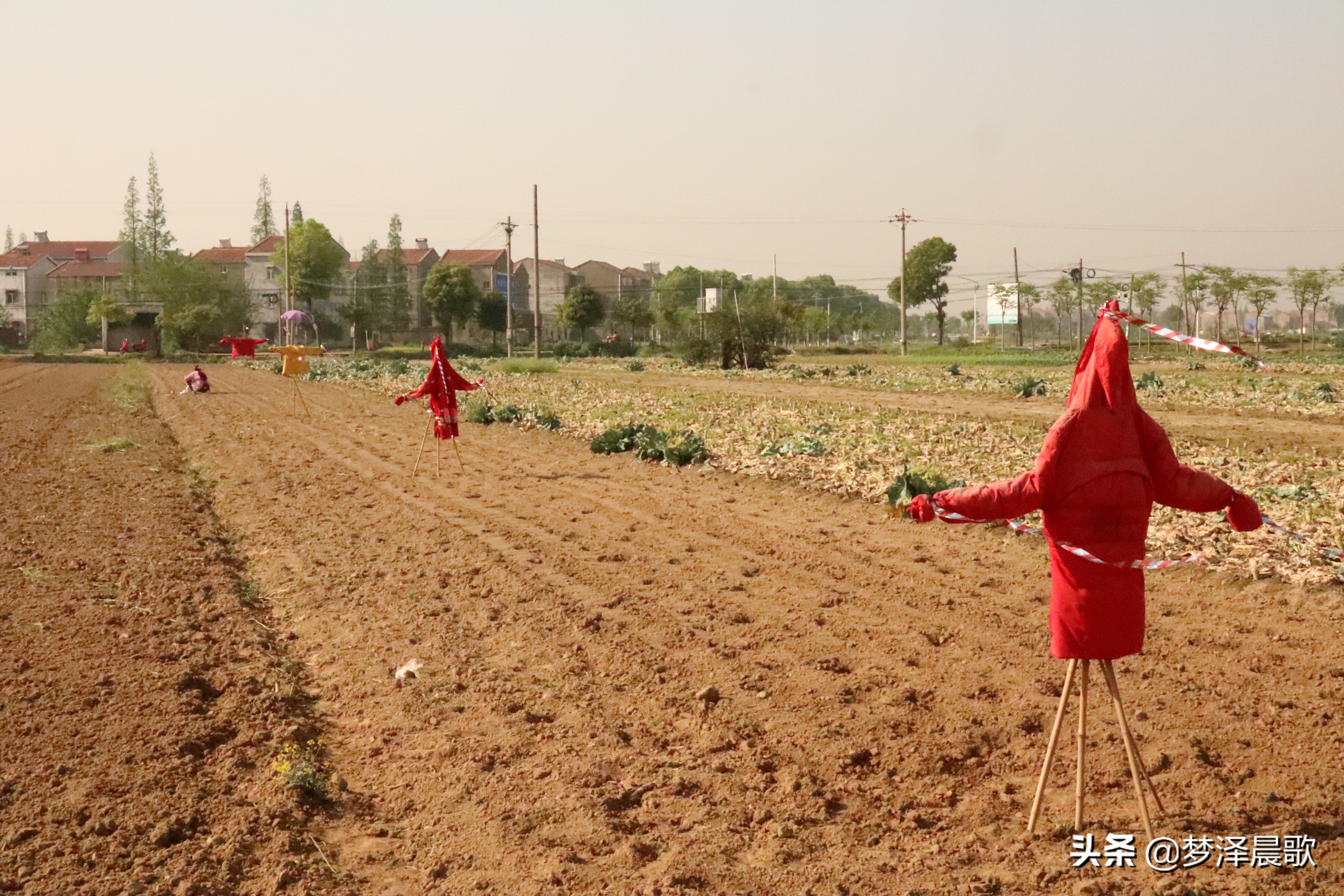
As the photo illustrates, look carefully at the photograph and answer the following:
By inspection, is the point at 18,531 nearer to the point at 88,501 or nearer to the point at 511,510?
the point at 88,501

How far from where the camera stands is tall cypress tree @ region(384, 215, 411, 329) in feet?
311

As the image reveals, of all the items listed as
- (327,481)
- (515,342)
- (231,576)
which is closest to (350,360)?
(515,342)

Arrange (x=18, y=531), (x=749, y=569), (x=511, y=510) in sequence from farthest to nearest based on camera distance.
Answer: (x=511, y=510) < (x=18, y=531) < (x=749, y=569)

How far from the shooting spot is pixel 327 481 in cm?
1573

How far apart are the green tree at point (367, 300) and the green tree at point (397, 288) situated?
551mm

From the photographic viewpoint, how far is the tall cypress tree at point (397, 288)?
94.7m

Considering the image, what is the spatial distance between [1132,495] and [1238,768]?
189 centimetres

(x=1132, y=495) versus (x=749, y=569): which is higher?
(x=1132, y=495)

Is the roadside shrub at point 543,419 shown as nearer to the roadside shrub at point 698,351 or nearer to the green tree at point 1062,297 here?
the roadside shrub at point 698,351

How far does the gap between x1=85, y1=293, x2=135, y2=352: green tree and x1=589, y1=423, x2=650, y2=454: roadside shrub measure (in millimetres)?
65860

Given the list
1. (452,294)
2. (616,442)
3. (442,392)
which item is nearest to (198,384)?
(616,442)

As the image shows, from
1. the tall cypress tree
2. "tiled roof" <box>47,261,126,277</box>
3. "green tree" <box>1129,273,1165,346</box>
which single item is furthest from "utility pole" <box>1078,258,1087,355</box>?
"tiled roof" <box>47,261,126,277</box>

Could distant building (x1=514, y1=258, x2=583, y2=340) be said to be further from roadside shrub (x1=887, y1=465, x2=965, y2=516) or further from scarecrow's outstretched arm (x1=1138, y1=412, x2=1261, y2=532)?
scarecrow's outstretched arm (x1=1138, y1=412, x2=1261, y2=532)

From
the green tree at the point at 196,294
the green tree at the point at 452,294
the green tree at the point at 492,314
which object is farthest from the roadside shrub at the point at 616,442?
the green tree at the point at 452,294
